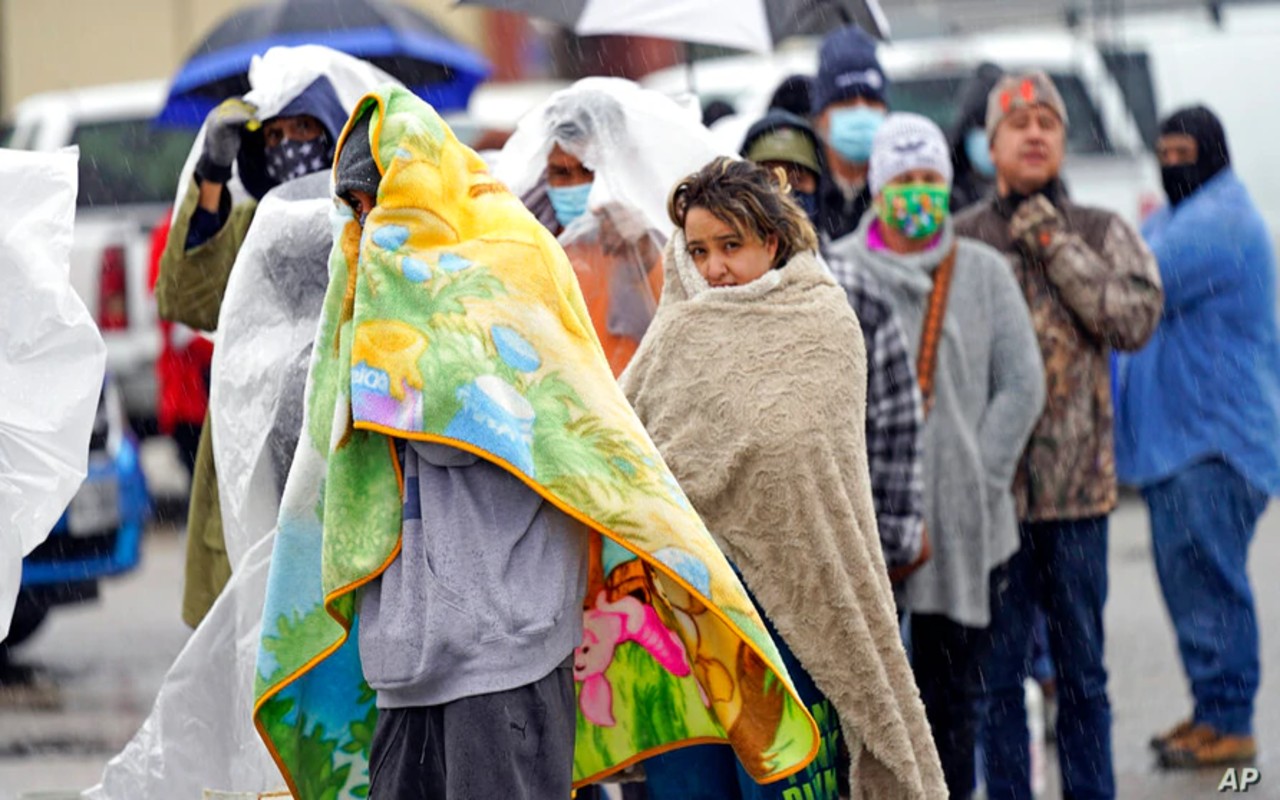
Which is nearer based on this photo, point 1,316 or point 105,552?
point 1,316

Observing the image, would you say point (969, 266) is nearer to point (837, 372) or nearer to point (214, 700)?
point (837, 372)

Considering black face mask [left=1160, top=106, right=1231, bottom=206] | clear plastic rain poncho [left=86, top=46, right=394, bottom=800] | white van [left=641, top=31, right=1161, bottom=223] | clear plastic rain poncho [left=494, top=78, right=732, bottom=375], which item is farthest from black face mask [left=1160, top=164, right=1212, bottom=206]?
white van [left=641, top=31, right=1161, bottom=223]

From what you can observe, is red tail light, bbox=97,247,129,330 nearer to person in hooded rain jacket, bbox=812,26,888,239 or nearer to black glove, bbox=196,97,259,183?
person in hooded rain jacket, bbox=812,26,888,239

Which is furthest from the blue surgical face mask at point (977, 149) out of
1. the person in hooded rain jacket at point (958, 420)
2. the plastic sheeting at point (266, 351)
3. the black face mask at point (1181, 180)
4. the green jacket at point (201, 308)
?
the plastic sheeting at point (266, 351)

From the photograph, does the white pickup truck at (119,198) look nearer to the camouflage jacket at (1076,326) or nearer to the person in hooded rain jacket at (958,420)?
the camouflage jacket at (1076,326)

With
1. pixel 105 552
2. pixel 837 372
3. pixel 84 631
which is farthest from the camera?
pixel 84 631

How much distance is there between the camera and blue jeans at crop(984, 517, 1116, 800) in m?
6.51

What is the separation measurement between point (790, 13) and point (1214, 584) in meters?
2.65

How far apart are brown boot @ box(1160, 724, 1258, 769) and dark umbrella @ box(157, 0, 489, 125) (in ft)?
13.8

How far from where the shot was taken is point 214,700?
5.42 m

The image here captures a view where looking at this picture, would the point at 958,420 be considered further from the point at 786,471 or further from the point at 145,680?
the point at 145,680

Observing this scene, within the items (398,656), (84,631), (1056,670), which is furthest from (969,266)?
(84,631)

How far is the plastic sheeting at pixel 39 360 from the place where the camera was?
5.33 meters

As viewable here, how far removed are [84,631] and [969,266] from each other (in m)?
6.19
